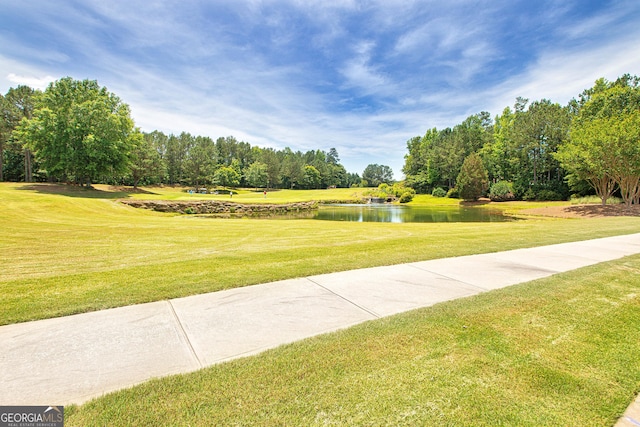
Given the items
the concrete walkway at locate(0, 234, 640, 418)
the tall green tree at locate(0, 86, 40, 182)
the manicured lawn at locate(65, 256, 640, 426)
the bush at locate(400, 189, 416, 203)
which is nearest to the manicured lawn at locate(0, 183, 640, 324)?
the concrete walkway at locate(0, 234, 640, 418)

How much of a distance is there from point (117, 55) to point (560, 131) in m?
50.1

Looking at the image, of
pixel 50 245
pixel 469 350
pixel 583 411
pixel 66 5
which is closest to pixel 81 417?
pixel 469 350

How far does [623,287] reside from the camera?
14.4 ft

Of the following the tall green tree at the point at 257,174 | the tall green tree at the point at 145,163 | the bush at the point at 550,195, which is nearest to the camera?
the bush at the point at 550,195

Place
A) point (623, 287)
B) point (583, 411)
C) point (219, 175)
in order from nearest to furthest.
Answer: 1. point (583, 411)
2. point (623, 287)
3. point (219, 175)

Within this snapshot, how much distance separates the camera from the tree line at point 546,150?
23109 millimetres

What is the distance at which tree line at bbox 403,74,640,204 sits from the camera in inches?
910

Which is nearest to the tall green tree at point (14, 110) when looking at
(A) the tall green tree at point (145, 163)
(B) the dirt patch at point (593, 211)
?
(A) the tall green tree at point (145, 163)

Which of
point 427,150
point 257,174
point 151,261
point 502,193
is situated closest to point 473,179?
point 502,193

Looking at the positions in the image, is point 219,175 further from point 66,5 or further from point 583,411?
point 583,411

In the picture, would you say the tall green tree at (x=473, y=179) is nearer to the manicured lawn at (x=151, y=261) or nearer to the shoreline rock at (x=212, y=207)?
the shoreline rock at (x=212, y=207)

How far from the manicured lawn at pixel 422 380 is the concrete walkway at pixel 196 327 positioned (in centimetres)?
29
